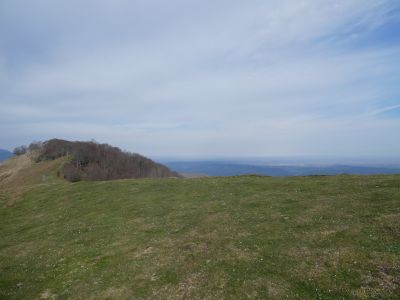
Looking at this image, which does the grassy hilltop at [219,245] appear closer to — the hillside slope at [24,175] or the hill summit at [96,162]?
the hillside slope at [24,175]

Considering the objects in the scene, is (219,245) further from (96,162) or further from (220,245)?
(96,162)

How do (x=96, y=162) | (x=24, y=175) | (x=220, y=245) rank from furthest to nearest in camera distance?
(x=96, y=162), (x=24, y=175), (x=220, y=245)

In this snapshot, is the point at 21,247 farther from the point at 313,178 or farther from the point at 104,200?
the point at 313,178

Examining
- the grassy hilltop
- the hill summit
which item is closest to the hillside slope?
the hill summit

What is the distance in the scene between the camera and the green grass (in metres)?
17.9

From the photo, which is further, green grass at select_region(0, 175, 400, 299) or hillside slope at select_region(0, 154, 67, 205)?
hillside slope at select_region(0, 154, 67, 205)

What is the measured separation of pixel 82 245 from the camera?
27500 mm

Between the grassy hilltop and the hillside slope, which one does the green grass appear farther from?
the hillside slope

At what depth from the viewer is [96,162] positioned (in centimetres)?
14275

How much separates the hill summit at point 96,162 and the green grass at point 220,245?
7508 cm

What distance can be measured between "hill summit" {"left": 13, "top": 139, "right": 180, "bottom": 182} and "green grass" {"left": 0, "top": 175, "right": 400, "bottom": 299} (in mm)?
75084

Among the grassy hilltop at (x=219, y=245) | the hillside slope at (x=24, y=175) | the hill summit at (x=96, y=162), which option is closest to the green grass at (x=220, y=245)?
the grassy hilltop at (x=219, y=245)

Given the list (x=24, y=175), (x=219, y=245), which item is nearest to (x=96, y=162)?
(x=24, y=175)

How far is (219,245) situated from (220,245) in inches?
3.0
